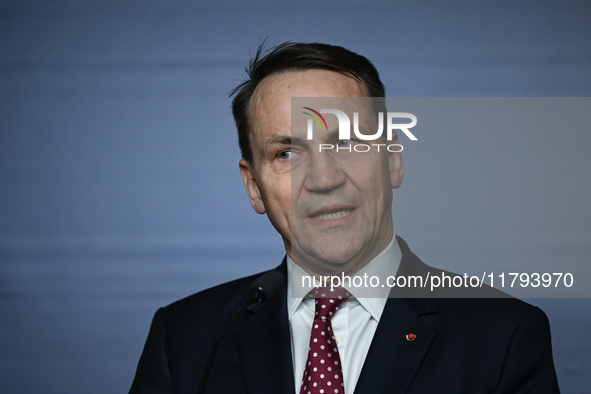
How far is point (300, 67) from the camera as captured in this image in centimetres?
156

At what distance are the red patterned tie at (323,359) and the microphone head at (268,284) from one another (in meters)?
0.28

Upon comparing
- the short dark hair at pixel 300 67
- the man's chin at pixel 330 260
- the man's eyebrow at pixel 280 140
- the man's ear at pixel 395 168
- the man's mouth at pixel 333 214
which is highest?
the short dark hair at pixel 300 67

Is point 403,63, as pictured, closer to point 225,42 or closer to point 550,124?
point 550,124

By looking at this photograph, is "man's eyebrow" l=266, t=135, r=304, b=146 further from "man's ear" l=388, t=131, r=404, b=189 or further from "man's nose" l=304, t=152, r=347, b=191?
"man's ear" l=388, t=131, r=404, b=189

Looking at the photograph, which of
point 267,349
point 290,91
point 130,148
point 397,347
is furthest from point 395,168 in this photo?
point 130,148

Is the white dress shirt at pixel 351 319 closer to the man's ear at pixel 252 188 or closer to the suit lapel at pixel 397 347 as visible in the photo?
the suit lapel at pixel 397 347

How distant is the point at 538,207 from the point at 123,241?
1.75 metres

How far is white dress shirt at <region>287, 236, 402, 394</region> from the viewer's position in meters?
1.39

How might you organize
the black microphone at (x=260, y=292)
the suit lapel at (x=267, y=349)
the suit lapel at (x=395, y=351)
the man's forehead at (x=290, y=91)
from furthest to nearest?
the man's forehead at (x=290, y=91)
the suit lapel at (x=267, y=349)
the suit lapel at (x=395, y=351)
the black microphone at (x=260, y=292)

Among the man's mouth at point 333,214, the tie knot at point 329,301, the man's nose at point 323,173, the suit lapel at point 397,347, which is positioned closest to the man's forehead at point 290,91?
the man's nose at point 323,173

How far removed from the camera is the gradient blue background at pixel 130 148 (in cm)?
226

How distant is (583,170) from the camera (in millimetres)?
2088

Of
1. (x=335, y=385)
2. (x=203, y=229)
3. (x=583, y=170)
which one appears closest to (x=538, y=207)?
(x=583, y=170)

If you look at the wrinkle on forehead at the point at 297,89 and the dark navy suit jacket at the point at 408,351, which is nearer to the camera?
the dark navy suit jacket at the point at 408,351
